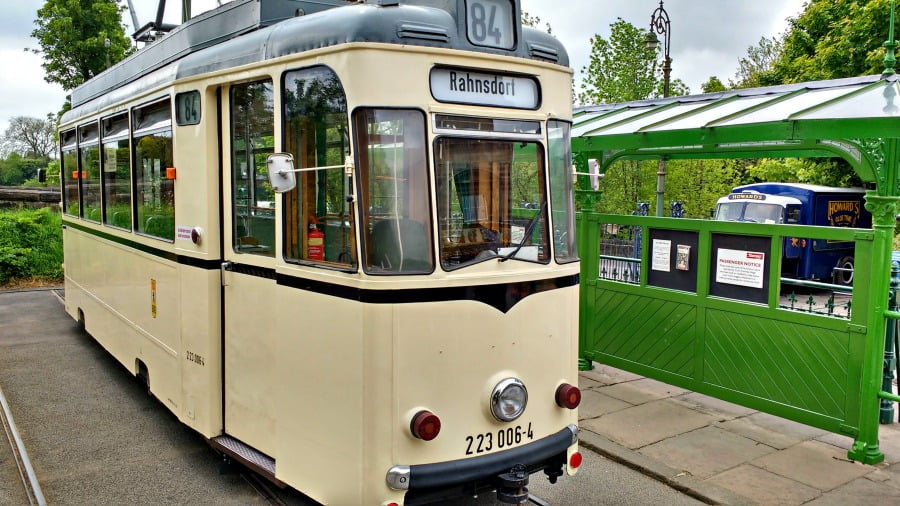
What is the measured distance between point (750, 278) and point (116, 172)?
627 centimetres

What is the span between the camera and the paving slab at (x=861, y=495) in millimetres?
5332

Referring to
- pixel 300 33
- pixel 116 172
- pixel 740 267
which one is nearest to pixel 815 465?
pixel 740 267

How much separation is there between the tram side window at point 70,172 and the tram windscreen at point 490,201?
276 inches

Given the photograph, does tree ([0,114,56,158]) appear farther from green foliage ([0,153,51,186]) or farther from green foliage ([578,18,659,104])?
green foliage ([578,18,659,104])

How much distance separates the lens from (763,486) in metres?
5.61

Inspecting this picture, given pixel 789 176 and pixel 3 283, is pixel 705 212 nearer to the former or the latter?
pixel 789 176

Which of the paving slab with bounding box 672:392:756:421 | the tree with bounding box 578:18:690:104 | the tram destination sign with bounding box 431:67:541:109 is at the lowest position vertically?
the paving slab with bounding box 672:392:756:421

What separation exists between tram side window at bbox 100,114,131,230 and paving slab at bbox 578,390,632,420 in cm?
474

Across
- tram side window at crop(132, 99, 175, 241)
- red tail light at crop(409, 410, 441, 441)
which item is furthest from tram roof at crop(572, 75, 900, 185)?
tram side window at crop(132, 99, 175, 241)

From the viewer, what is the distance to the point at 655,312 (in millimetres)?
7871

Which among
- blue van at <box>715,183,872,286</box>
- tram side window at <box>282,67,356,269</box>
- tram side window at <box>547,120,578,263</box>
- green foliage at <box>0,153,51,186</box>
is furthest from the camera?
green foliage at <box>0,153,51,186</box>

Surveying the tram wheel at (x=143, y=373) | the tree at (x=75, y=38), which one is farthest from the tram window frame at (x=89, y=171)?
the tree at (x=75, y=38)

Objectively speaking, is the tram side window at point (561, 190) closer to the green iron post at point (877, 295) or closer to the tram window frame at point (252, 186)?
the tram window frame at point (252, 186)

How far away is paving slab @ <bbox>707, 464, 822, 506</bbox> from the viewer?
17.7ft
